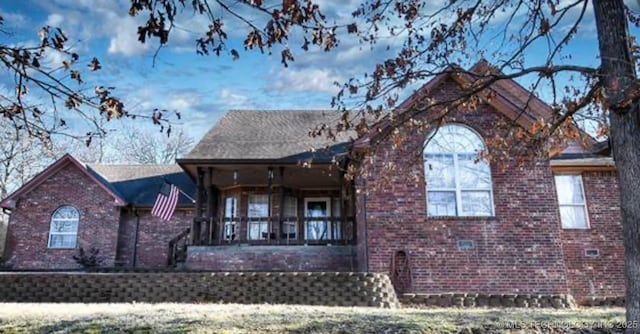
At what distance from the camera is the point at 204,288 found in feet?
34.5

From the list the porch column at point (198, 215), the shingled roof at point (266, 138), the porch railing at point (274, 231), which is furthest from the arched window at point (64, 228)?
the shingled roof at point (266, 138)

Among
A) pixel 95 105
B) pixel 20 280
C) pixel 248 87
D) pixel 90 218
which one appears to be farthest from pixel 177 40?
pixel 90 218

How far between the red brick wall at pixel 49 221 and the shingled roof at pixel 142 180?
0.76m

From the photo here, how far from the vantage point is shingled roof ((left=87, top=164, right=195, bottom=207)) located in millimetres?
18703

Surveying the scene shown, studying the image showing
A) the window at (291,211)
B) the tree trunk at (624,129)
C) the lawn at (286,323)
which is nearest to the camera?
the tree trunk at (624,129)

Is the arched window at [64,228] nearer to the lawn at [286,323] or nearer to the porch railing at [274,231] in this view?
the porch railing at [274,231]

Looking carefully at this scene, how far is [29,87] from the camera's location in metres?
4.52

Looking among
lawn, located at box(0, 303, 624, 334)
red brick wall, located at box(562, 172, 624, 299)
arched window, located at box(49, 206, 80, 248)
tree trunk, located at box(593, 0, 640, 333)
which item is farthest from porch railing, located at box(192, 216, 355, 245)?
tree trunk, located at box(593, 0, 640, 333)

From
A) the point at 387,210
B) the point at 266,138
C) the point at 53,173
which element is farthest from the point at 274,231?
the point at 53,173

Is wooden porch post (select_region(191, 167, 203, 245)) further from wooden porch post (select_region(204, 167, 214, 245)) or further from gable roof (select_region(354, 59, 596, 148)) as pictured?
gable roof (select_region(354, 59, 596, 148))

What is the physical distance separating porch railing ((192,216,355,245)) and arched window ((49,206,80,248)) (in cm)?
556

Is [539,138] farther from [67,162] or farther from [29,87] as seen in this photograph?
[67,162]

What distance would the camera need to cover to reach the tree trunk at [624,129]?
18.1 ft

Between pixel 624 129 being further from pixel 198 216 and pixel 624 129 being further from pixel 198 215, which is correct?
pixel 198 215
